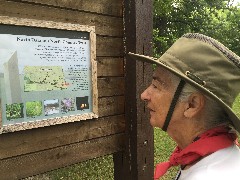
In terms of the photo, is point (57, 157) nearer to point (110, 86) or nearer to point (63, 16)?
point (110, 86)

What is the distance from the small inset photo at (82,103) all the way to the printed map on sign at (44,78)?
0.57ft

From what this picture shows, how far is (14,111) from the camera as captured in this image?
90.6 inches

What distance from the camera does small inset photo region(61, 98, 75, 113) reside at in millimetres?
2594

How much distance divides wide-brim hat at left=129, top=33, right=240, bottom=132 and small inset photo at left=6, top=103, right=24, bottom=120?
3.77 feet

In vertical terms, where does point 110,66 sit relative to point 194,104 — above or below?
above

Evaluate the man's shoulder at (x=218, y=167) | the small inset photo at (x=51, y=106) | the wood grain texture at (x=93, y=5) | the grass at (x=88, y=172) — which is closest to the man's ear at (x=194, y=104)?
the man's shoulder at (x=218, y=167)

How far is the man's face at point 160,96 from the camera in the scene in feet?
6.04

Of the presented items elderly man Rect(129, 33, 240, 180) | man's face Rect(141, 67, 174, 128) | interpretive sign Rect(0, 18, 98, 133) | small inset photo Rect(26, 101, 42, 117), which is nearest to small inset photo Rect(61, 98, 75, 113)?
interpretive sign Rect(0, 18, 98, 133)

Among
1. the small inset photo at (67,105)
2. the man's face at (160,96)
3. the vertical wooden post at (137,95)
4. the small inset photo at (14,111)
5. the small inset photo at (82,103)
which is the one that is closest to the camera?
the man's face at (160,96)

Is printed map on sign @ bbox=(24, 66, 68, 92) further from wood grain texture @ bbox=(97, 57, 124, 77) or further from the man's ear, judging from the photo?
the man's ear

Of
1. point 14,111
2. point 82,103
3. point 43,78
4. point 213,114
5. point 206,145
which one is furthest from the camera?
point 82,103

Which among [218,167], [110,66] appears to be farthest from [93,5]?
[218,167]

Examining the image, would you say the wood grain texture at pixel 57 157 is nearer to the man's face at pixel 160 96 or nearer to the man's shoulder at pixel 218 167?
the man's face at pixel 160 96

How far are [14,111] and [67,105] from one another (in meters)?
0.45
